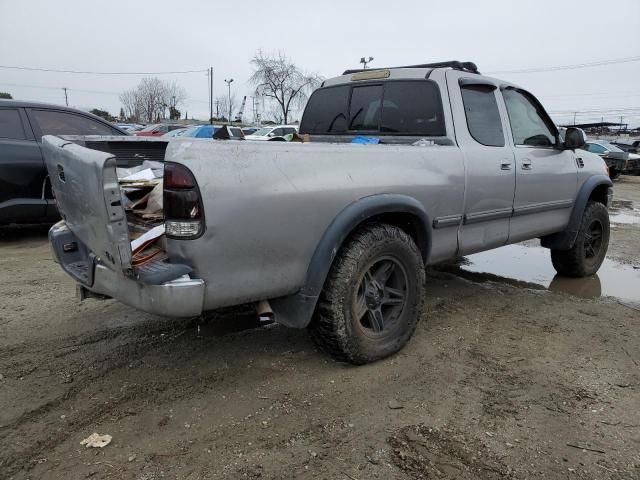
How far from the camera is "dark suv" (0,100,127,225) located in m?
6.12

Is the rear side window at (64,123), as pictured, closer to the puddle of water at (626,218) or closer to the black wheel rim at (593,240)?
the black wheel rim at (593,240)

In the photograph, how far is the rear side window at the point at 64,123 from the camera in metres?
6.50

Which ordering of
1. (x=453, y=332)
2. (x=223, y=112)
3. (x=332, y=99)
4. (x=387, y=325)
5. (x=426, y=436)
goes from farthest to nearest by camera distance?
(x=223, y=112), (x=332, y=99), (x=453, y=332), (x=387, y=325), (x=426, y=436)

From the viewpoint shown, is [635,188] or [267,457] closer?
[267,457]

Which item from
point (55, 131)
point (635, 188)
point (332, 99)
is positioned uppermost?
point (332, 99)

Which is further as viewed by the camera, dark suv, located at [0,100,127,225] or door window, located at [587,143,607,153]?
door window, located at [587,143,607,153]

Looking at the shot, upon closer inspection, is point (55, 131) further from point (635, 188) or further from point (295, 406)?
point (635, 188)

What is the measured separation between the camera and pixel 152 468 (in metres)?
2.26

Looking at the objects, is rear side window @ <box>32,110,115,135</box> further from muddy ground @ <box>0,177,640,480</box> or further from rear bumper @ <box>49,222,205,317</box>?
rear bumper @ <box>49,222,205,317</box>

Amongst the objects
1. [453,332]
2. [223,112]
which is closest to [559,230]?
[453,332]

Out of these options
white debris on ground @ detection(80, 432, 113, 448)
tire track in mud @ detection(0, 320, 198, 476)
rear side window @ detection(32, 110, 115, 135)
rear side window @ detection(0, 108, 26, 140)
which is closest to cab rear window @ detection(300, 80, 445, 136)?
tire track in mud @ detection(0, 320, 198, 476)

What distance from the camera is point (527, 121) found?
4.67m

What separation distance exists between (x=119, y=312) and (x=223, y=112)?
79135mm

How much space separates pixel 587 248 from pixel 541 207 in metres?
1.44
